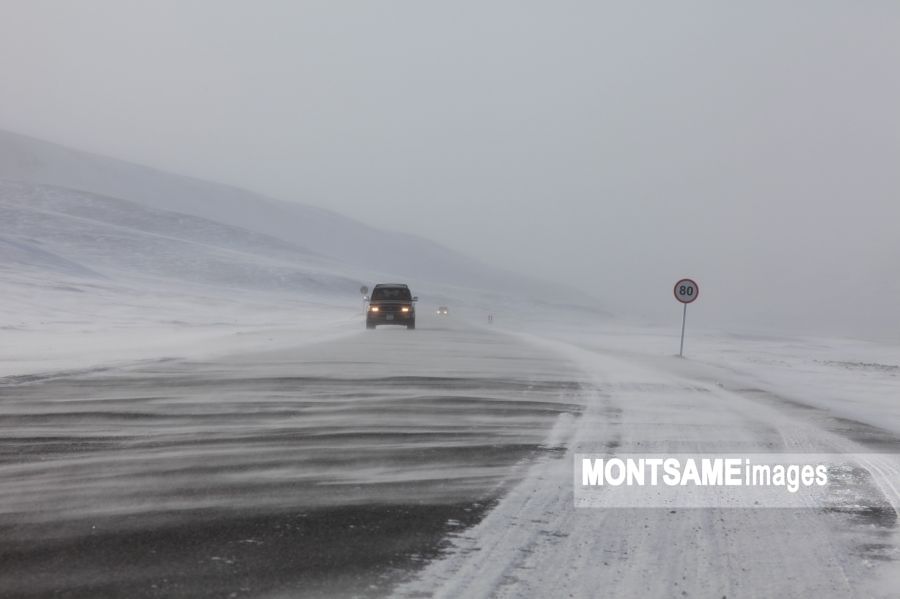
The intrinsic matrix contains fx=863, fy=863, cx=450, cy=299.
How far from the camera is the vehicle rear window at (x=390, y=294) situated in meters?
37.9

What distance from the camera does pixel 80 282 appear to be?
8325cm

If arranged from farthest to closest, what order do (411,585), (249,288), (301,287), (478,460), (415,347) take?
(301,287)
(249,288)
(415,347)
(478,460)
(411,585)

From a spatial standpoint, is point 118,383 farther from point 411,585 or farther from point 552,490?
point 411,585

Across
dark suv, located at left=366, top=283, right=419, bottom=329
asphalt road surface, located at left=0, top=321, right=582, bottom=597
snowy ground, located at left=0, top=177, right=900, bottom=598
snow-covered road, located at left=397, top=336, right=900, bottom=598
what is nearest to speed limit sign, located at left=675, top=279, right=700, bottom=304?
snowy ground, located at left=0, top=177, right=900, bottom=598

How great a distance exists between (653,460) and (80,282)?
84659 millimetres

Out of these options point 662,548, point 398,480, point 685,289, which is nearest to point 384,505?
point 398,480

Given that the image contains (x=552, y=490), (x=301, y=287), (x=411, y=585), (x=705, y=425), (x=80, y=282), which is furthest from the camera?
(x=301, y=287)

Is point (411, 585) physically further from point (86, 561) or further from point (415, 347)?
point (415, 347)

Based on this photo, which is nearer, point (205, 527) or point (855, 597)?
point (855, 597)

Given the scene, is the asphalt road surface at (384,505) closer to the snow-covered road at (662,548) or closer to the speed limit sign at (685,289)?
the snow-covered road at (662,548)

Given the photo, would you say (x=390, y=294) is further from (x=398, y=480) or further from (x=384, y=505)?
(x=384, y=505)

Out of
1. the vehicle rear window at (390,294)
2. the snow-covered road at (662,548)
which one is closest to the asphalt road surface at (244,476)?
the snow-covered road at (662,548)

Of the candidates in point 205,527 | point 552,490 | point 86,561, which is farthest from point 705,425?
point 86,561

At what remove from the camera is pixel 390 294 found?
Answer: 3800cm
